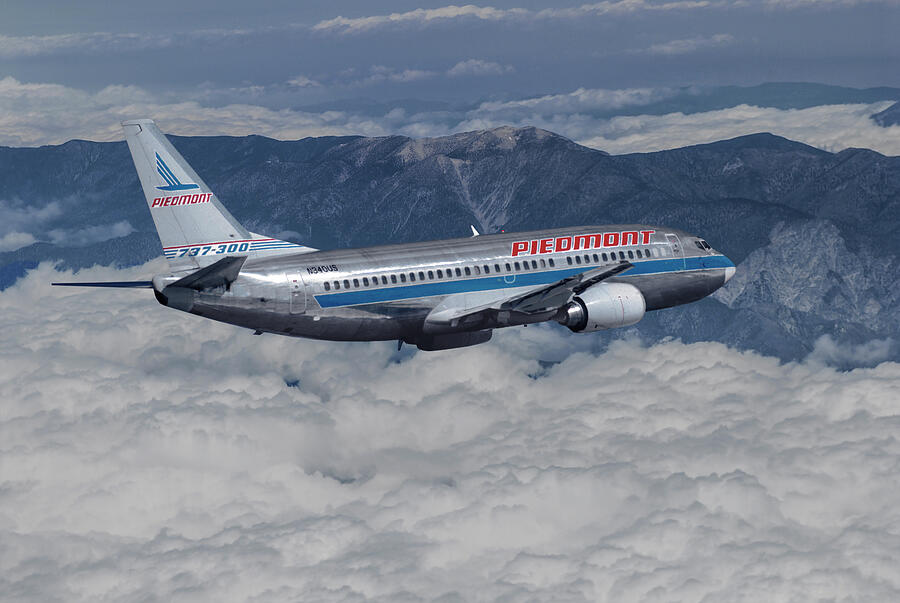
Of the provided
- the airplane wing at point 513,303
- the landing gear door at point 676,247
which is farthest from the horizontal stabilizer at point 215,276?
the landing gear door at point 676,247

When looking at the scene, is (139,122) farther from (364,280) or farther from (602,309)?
(602,309)

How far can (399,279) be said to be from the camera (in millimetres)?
57094

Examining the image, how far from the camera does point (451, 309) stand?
192 ft

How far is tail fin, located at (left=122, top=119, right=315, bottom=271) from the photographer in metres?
56.5

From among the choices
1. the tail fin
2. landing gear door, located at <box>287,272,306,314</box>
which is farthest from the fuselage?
the tail fin

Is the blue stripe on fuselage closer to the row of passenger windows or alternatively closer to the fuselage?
the fuselage

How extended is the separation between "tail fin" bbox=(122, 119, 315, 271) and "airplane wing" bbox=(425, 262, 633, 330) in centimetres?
906

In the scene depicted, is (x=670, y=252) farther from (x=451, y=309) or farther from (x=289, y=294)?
(x=289, y=294)

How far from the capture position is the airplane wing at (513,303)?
189 feet

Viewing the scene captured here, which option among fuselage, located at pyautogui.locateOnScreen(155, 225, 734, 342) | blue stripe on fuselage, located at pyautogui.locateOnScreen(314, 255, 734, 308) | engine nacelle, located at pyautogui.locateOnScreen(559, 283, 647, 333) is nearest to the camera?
fuselage, located at pyautogui.locateOnScreen(155, 225, 734, 342)

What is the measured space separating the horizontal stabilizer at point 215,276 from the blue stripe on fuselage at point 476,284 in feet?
16.0

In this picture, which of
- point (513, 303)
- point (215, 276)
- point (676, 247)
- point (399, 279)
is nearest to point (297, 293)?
point (215, 276)

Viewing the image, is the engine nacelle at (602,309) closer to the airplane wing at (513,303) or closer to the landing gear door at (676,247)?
the airplane wing at (513,303)

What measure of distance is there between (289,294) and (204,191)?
856 cm
